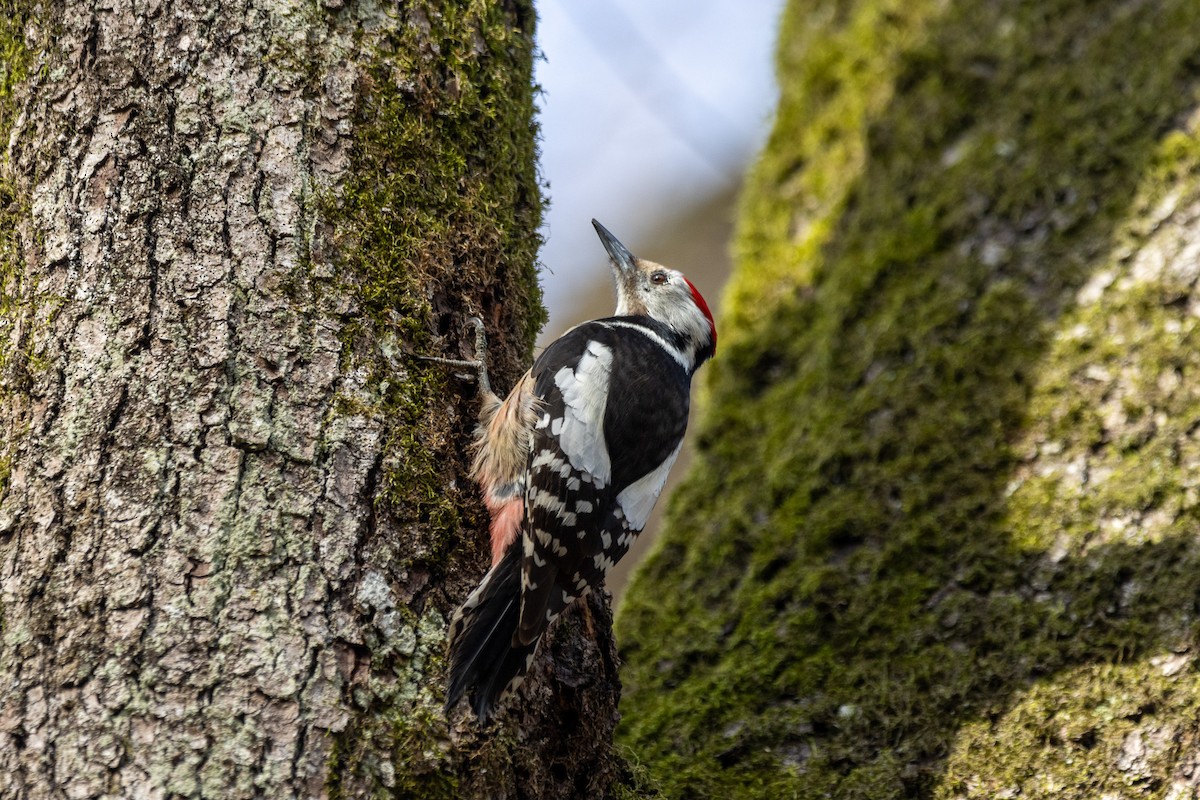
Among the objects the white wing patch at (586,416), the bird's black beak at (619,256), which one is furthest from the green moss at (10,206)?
the bird's black beak at (619,256)

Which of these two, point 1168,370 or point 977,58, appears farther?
point 977,58

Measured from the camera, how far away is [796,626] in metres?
2.99

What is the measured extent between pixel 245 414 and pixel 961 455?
2.16m

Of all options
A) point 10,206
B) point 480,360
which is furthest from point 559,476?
point 10,206

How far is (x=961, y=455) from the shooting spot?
318cm

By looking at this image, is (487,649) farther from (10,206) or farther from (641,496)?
(10,206)

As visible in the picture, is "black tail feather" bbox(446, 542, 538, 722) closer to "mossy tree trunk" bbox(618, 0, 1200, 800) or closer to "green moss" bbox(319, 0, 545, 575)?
"green moss" bbox(319, 0, 545, 575)

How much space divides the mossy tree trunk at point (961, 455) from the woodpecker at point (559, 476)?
19.1 inches

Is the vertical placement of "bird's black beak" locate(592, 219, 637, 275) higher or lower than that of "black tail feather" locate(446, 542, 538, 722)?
lower

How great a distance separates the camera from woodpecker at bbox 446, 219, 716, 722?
2131 mm

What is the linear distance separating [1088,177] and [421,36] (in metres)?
2.32

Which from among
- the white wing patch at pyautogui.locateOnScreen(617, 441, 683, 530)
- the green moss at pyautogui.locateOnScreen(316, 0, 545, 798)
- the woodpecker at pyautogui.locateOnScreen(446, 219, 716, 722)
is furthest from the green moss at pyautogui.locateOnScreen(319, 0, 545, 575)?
the white wing patch at pyautogui.locateOnScreen(617, 441, 683, 530)

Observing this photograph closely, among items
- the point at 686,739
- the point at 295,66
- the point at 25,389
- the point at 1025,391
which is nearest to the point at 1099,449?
the point at 1025,391

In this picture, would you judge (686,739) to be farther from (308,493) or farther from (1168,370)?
(1168,370)
